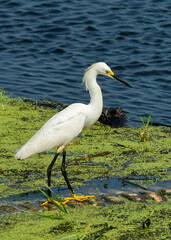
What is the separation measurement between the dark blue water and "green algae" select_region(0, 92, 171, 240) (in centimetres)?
99

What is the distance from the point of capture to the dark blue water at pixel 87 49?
8.38 meters

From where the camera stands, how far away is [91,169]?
5.07 meters

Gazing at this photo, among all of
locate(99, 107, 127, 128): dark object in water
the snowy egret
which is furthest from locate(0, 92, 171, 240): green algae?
the snowy egret

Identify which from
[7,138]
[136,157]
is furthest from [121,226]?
[7,138]

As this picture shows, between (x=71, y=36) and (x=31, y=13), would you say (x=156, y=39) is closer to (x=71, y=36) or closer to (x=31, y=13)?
(x=71, y=36)

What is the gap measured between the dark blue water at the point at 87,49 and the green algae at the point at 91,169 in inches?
38.9

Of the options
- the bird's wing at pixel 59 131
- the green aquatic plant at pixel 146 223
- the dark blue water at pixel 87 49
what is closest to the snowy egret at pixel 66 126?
the bird's wing at pixel 59 131

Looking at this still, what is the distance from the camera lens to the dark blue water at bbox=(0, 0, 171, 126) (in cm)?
838

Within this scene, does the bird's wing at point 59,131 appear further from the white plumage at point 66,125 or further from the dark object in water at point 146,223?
the dark object in water at point 146,223

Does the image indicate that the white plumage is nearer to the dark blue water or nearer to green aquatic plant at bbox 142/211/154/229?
green aquatic plant at bbox 142/211/154/229

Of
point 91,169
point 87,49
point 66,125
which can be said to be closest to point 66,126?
point 66,125

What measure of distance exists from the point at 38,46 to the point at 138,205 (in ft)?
23.6

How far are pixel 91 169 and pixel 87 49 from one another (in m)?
5.91

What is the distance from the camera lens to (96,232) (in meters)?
3.68
